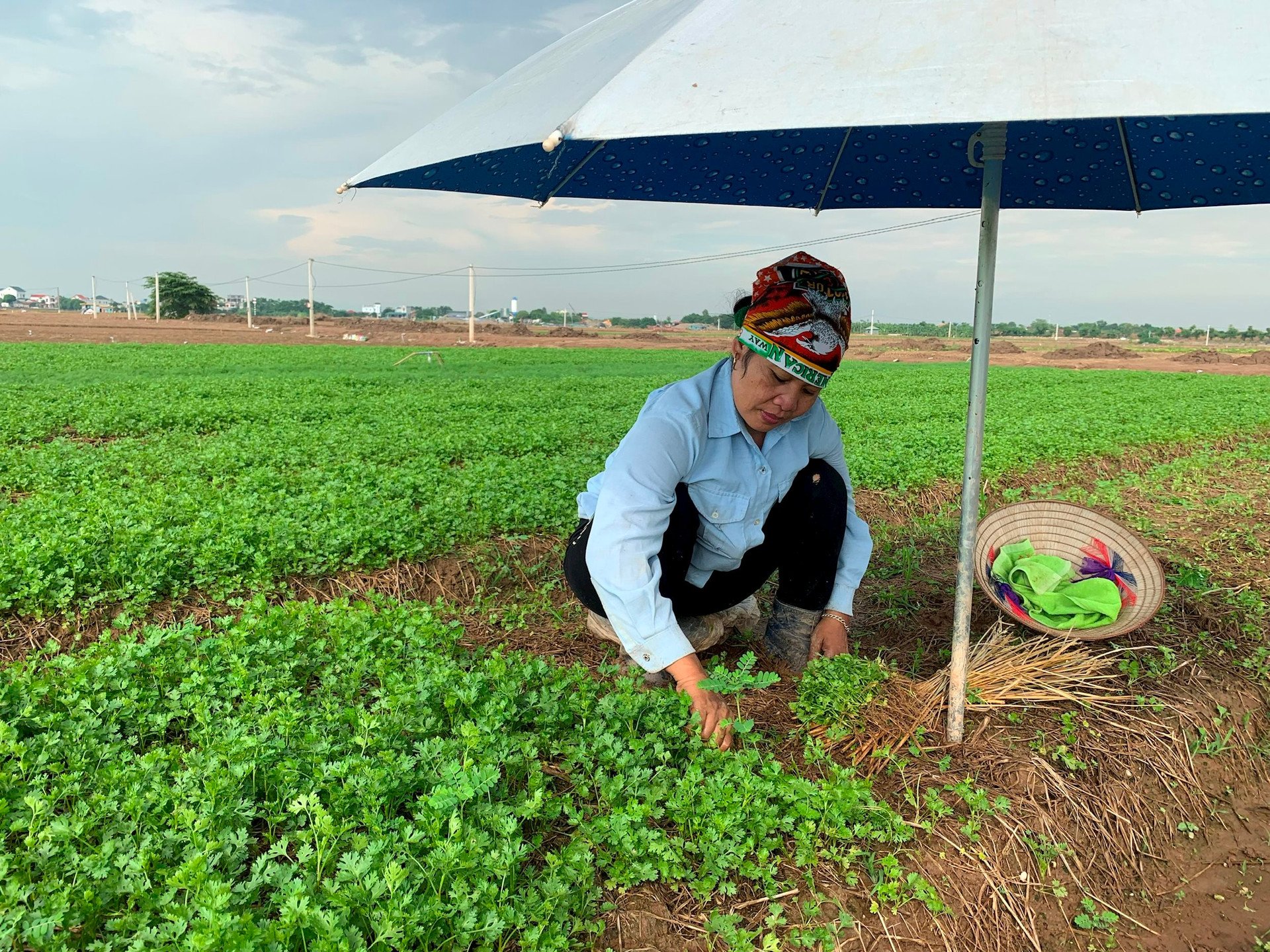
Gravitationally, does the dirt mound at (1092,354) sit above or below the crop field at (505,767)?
above

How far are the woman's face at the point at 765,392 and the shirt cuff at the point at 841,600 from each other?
0.86 m

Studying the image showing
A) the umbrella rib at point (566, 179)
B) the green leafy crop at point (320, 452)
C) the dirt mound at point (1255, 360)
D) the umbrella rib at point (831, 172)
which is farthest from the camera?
the dirt mound at point (1255, 360)

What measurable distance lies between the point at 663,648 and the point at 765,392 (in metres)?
0.84

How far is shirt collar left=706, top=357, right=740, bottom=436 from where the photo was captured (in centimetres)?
268

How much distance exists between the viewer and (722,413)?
2.68 metres

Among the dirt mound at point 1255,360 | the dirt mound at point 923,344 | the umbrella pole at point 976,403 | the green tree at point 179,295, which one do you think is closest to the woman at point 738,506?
the umbrella pole at point 976,403

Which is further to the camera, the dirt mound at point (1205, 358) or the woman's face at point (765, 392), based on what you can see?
the dirt mound at point (1205, 358)

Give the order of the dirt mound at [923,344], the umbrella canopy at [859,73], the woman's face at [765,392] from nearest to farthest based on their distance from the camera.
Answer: the umbrella canopy at [859,73]
the woman's face at [765,392]
the dirt mound at [923,344]

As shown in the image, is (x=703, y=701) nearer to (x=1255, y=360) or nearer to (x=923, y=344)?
(x=1255, y=360)

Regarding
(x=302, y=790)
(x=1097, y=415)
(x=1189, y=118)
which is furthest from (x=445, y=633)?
(x=1097, y=415)

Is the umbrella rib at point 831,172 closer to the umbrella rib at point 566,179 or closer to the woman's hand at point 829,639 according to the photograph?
the umbrella rib at point 566,179

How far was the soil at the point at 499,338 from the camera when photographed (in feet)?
120

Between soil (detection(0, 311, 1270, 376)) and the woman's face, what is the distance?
93.6 ft

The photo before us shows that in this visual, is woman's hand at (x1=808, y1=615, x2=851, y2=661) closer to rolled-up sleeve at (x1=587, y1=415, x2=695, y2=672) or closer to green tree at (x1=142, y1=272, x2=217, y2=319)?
rolled-up sleeve at (x1=587, y1=415, x2=695, y2=672)
